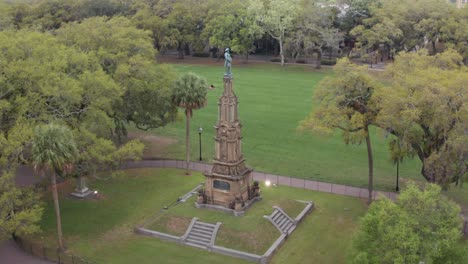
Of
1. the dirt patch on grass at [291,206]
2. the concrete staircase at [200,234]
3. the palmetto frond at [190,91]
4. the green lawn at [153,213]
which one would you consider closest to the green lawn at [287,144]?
the green lawn at [153,213]

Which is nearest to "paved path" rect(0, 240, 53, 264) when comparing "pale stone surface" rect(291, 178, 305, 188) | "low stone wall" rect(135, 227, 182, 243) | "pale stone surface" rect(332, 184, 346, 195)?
"low stone wall" rect(135, 227, 182, 243)

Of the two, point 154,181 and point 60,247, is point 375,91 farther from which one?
point 60,247

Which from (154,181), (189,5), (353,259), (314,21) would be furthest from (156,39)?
(353,259)

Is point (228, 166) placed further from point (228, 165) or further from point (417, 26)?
point (417, 26)

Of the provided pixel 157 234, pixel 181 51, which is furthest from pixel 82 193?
pixel 181 51

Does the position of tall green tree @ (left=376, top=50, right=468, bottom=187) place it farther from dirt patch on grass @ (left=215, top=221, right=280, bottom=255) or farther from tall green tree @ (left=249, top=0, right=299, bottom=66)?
tall green tree @ (left=249, top=0, right=299, bottom=66)

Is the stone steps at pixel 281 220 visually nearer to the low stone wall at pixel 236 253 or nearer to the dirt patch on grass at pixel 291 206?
the dirt patch on grass at pixel 291 206
